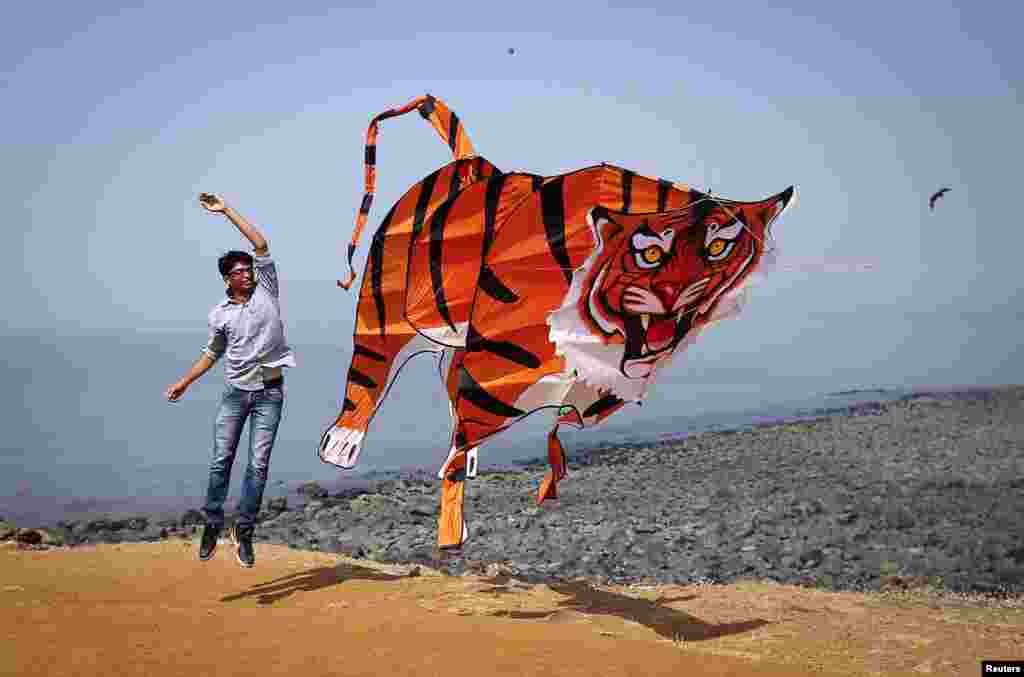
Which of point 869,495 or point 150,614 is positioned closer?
point 150,614

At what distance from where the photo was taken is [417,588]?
8.38 meters

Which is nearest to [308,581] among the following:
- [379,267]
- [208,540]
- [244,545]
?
[244,545]

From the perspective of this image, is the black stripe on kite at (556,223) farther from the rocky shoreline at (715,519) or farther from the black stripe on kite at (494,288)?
the rocky shoreline at (715,519)

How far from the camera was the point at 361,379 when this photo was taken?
8.37m

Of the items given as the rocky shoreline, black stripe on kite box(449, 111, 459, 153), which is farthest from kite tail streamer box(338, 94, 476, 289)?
the rocky shoreline

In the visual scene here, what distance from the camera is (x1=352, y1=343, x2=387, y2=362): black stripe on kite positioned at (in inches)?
326

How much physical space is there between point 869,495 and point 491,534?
7.59 m

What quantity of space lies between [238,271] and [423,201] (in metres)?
1.81

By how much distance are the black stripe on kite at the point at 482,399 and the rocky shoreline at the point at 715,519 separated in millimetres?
4524

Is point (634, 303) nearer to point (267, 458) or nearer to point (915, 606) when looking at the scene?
point (267, 458)

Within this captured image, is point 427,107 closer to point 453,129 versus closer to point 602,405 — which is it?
point 453,129

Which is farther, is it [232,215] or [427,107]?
[427,107]

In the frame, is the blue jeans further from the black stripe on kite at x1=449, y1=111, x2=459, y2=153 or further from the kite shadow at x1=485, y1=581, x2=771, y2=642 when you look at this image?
the black stripe on kite at x1=449, y1=111, x2=459, y2=153

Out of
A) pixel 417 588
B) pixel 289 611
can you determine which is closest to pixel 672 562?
pixel 417 588
